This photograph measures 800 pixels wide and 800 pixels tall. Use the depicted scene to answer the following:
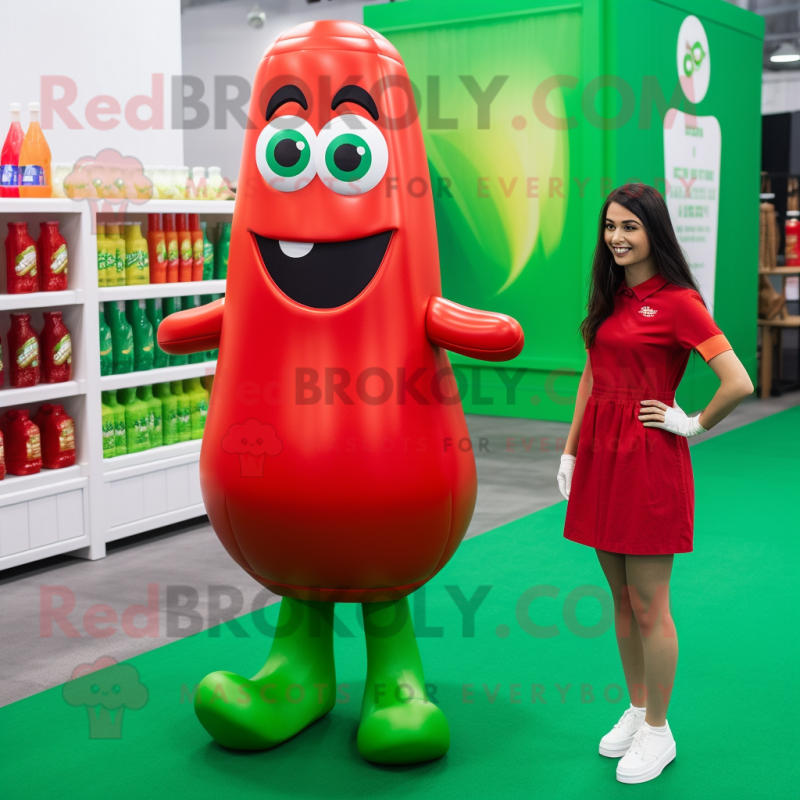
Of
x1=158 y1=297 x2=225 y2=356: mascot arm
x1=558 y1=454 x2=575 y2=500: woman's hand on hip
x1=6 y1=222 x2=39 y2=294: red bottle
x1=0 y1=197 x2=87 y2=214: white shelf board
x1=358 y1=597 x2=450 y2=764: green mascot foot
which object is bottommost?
x1=358 y1=597 x2=450 y2=764: green mascot foot

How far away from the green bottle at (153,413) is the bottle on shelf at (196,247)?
0.53 meters

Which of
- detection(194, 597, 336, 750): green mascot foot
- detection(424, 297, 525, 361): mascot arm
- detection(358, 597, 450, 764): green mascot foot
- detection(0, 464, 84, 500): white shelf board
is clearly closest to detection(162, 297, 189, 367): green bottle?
detection(0, 464, 84, 500): white shelf board

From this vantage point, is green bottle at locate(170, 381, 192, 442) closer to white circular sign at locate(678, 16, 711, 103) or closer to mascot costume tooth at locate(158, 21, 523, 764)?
mascot costume tooth at locate(158, 21, 523, 764)

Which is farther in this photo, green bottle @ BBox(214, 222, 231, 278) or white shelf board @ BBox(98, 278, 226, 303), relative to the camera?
Result: green bottle @ BBox(214, 222, 231, 278)

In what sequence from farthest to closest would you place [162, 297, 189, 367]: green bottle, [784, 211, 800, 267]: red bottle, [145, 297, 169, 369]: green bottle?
1. [784, 211, 800, 267]: red bottle
2. [162, 297, 189, 367]: green bottle
3. [145, 297, 169, 369]: green bottle

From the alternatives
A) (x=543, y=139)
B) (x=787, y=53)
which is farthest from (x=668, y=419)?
(x=787, y=53)

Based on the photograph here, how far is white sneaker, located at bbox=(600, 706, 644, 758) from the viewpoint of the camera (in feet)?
8.04

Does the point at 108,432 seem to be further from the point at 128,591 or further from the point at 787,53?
the point at 787,53

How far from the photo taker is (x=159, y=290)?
417 centimetres

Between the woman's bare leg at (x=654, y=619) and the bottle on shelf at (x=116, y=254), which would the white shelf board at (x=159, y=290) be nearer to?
the bottle on shelf at (x=116, y=254)

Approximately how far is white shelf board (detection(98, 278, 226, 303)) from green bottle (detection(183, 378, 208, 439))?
0.41 m

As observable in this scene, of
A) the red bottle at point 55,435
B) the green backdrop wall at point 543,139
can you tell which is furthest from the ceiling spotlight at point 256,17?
the red bottle at point 55,435

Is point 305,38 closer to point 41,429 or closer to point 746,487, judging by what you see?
point 41,429

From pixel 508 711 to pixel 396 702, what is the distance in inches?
16.4
